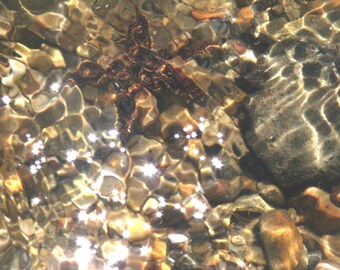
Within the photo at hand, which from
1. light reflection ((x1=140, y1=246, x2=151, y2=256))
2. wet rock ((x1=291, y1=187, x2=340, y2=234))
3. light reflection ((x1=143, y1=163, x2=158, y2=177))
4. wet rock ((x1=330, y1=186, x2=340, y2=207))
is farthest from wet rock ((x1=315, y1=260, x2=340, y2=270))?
light reflection ((x1=143, y1=163, x2=158, y2=177))

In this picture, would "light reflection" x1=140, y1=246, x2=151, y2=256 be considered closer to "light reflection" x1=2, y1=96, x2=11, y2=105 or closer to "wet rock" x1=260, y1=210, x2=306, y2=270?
"wet rock" x1=260, y1=210, x2=306, y2=270

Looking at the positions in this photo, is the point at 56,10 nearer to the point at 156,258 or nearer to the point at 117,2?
the point at 117,2

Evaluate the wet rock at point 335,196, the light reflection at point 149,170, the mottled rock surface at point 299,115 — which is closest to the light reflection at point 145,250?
the light reflection at point 149,170

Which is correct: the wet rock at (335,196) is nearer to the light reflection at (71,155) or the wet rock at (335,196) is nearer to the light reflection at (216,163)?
the light reflection at (216,163)

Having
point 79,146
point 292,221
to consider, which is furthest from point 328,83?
point 79,146

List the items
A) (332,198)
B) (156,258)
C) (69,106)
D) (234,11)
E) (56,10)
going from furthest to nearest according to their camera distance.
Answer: (234,11), (56,10), (69,106), (332,198), (156,258)

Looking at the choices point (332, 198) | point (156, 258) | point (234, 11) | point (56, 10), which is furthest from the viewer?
point (234, 11)
